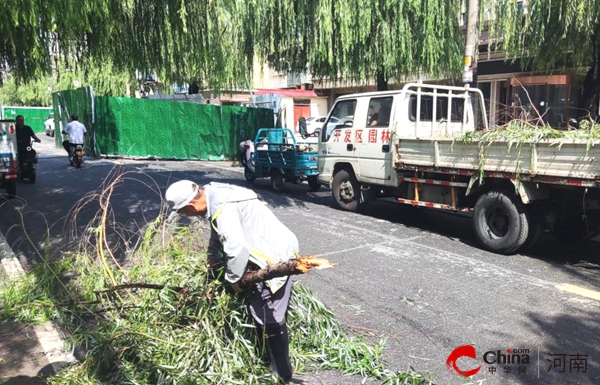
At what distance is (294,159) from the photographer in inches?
438

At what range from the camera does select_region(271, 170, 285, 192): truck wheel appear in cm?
1179

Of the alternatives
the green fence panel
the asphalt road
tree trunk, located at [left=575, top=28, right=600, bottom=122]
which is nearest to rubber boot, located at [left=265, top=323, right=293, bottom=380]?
the asphalt road

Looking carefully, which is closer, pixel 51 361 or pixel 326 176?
pixel 51 361

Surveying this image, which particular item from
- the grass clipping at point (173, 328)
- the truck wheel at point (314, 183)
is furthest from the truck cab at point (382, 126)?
the grass clipping at point (173, 328)

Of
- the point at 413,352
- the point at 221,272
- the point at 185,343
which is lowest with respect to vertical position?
the point at 413,352

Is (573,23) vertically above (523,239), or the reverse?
(573,23)

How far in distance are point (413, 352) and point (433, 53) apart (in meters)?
9.24

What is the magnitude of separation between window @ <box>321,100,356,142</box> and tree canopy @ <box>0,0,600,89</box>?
232cm

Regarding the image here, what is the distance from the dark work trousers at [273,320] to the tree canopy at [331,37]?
4.94 m

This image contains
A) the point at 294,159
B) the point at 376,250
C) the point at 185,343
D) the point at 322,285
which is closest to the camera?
the point at 185,343

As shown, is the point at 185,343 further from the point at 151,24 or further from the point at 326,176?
the point at 326,176

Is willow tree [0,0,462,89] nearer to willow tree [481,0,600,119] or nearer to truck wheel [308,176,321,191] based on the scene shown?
willow tree [481,0,600,119]

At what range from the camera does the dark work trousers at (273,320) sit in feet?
10.3

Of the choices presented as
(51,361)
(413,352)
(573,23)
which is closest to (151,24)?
(51,361)
